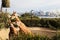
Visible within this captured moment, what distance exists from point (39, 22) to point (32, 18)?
801 mm

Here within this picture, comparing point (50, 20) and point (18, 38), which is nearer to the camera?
point (18, 38)

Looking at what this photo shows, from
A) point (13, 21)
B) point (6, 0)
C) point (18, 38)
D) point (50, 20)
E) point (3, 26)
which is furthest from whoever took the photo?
point (50, 20)

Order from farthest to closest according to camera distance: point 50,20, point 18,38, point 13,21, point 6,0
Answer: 1. point 50,20
2. point 6,0
3. point 13,21
4. point 18,38

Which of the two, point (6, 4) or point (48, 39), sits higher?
point (6, 4)

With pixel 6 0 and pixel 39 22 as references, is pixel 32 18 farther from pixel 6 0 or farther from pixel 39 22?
pixel 6 0

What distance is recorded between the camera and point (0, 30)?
908cm

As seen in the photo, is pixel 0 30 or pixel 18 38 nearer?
pixel 18 38

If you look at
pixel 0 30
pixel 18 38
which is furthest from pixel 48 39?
pixel 0 30

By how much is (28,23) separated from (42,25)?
50.5 inches

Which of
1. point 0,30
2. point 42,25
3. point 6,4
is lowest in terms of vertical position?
point 42,25

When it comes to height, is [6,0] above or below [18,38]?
above

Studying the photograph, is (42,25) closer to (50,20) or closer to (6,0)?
(50,20)

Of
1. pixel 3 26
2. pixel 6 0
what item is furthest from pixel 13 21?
pixel 6 0

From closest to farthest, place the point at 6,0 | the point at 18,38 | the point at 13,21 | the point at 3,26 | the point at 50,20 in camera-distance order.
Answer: the point at 18,38 < the point at 13,21 < the point at 3,26 < the point at 6,0 < the point at 50,20
